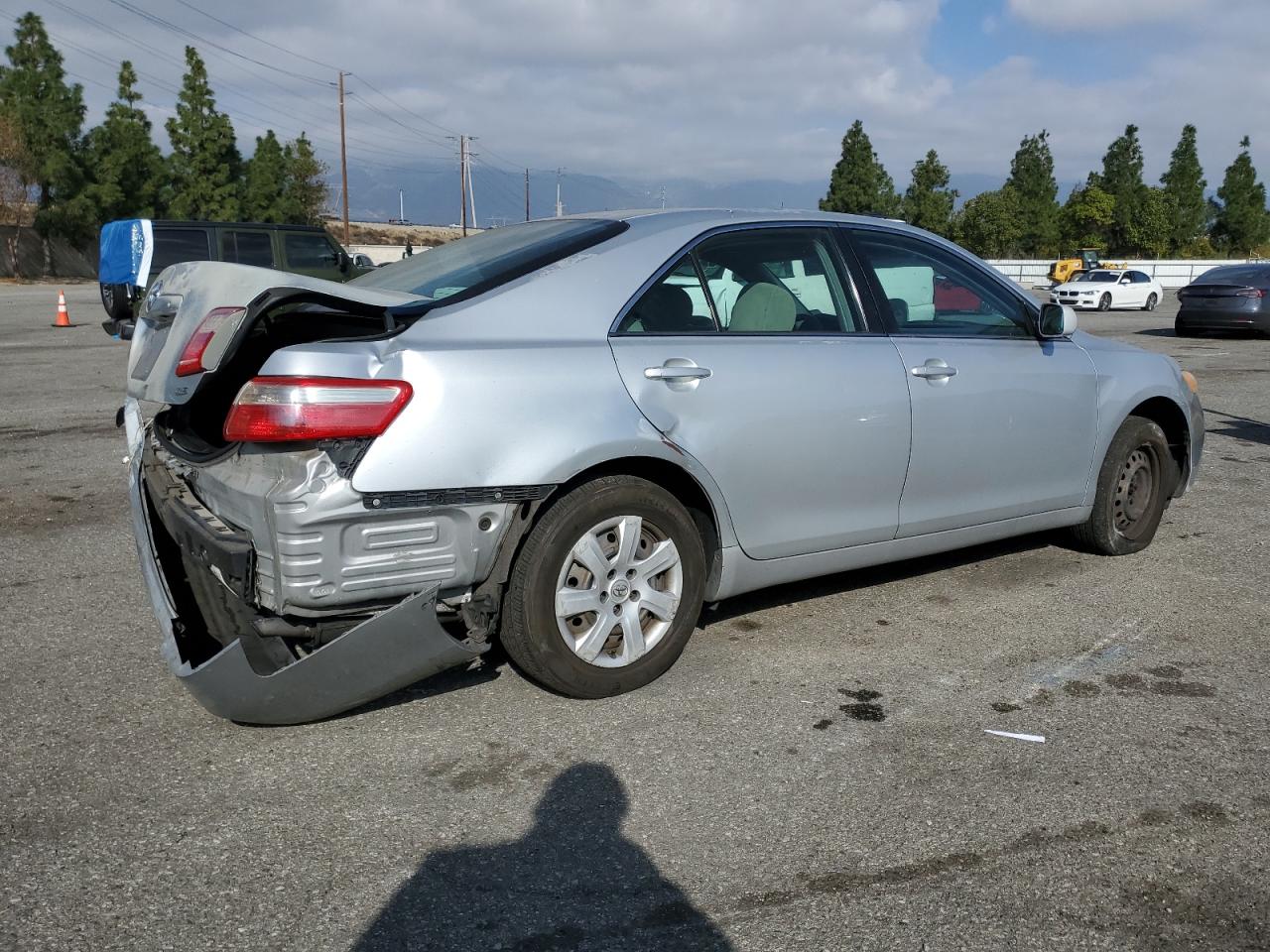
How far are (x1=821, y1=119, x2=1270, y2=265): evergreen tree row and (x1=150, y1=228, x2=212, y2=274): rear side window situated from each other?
49699mm

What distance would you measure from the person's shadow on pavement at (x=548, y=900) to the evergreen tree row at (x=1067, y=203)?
59.9 m

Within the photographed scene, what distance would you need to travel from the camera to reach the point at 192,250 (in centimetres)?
1541

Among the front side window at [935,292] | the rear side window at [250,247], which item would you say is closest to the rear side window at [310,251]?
the rear side window at [250,247]

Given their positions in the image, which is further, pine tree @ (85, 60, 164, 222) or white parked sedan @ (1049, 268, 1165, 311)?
pine tree @ (85, 60, 164, 222)

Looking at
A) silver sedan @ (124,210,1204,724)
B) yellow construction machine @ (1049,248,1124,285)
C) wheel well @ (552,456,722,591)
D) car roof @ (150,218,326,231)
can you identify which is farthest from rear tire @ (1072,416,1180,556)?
yellow construction machine @ (1049,248,1124,285)

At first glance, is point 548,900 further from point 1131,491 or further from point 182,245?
point 182,245

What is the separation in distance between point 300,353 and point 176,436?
1075mm

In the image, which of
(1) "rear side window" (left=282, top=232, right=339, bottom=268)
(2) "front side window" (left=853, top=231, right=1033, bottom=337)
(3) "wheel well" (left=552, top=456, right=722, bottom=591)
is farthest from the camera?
(1) "rear side window" (left=282, top=232, right=339, bottom=268)

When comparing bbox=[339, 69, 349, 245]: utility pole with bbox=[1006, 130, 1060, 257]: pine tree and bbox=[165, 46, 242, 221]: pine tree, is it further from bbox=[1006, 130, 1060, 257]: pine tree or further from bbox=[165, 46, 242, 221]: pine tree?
bbox=[1006, 130, 1060, 257]: pine tree

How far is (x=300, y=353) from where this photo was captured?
3004mm

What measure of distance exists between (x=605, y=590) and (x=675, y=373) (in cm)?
76

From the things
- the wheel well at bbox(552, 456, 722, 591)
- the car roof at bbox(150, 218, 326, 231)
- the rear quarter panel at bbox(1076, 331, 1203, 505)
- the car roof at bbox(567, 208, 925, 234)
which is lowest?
the wheel well at bbox(552, 456, 722, 591)

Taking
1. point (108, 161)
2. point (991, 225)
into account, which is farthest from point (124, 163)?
point (991, 225)

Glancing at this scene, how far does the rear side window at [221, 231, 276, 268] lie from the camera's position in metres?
15.9
